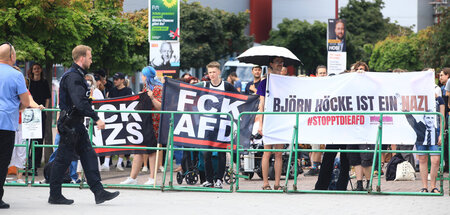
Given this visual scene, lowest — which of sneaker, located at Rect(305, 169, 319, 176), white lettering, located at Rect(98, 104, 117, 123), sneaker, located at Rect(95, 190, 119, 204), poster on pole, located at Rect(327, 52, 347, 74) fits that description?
sneaker, located at Rect(305, 169, 319, 176)

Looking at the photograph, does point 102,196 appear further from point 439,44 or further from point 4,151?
point 439,44

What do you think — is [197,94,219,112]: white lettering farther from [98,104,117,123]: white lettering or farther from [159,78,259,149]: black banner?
[98,104,117,123]: white lettering

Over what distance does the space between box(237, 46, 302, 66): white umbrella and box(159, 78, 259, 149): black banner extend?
861mm

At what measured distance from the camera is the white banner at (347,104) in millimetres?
10828

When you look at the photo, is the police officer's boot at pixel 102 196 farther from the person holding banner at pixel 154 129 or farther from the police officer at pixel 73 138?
the person holding banner at pixel 154 129

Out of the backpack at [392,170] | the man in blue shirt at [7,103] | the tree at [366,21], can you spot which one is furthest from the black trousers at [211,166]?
the tree at [366,21]

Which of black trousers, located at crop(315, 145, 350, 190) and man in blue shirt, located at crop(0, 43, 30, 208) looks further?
black trousers, located at crop(315, 145, 350, 190)

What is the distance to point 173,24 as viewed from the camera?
577 inches

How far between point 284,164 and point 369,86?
3.30 metres

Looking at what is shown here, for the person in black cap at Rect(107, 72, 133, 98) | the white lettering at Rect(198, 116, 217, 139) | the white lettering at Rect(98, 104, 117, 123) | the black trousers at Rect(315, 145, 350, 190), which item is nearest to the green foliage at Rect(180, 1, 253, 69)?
the person in black cap at Rect(107, 72, 133, 98)

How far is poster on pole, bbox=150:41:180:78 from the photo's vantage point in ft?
48.0

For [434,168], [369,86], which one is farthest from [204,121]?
[434,168]

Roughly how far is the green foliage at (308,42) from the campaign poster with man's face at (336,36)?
96.1 ft

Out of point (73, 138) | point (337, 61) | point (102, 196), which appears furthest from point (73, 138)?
point (337, 61)
